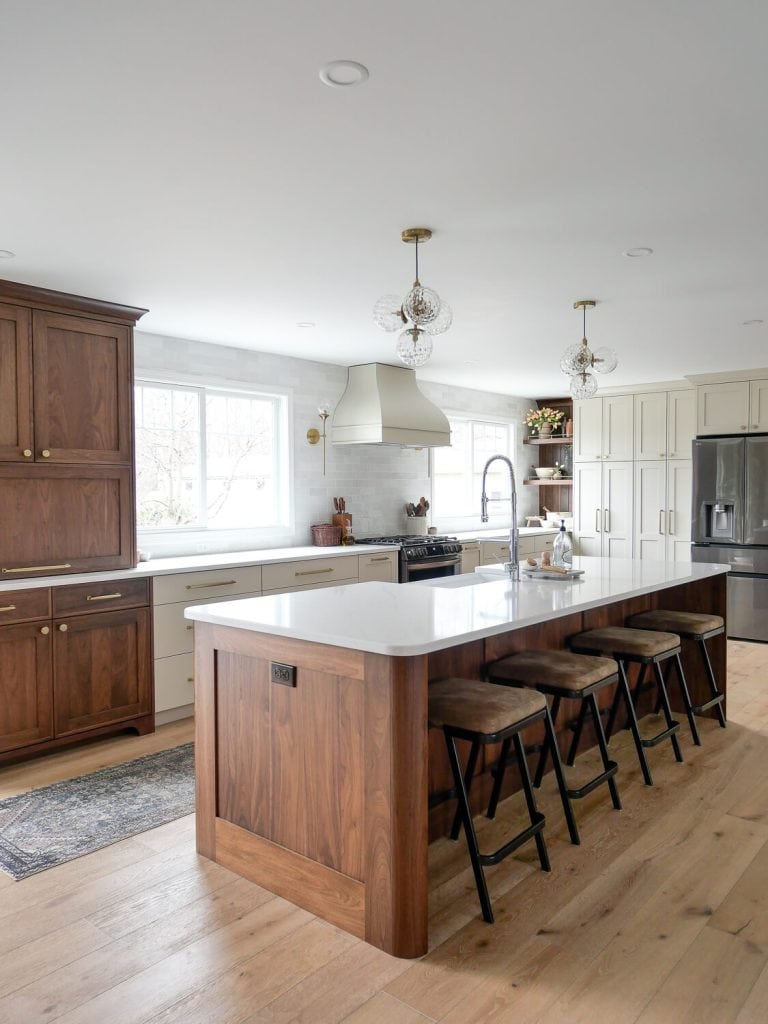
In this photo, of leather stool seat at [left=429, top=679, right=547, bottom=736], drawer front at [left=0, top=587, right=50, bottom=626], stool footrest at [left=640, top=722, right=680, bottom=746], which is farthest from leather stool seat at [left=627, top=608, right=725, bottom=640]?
drawer front at [left=0, top=587, right=50, bottom=626]

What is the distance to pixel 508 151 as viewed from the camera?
2.28m

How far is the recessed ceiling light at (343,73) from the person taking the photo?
181 centimetres

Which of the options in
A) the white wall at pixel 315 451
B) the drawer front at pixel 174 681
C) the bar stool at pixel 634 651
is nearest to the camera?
the bar stool at pixel 634 651

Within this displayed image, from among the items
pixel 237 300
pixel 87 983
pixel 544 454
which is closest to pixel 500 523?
pixel 544 454

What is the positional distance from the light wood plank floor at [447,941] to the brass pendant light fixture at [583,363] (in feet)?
7.25

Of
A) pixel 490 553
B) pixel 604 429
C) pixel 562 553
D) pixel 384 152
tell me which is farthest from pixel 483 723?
pixel 604 429

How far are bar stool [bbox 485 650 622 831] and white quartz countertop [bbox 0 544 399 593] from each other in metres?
1.99

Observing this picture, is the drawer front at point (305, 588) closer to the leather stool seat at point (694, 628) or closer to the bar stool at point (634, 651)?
the bar stool at point (634, 651)

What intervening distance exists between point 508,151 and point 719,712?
3.13 m

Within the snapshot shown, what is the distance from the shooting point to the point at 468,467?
775 cm

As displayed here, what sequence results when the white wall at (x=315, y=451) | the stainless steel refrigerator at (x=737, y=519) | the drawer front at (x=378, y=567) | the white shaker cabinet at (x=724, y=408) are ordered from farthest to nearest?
the white shaker cabinet at (x=724, y=408) → the stainless steel refrigerator at (x=737, y=519) → the drawer front at (x=378, y=567) → the white wall at (x=315, y=451)

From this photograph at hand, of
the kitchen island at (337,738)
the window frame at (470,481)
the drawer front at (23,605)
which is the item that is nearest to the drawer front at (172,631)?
the drawer front at (23,605)

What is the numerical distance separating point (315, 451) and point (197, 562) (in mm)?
1713

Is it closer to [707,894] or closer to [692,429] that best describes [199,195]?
[707,894]
